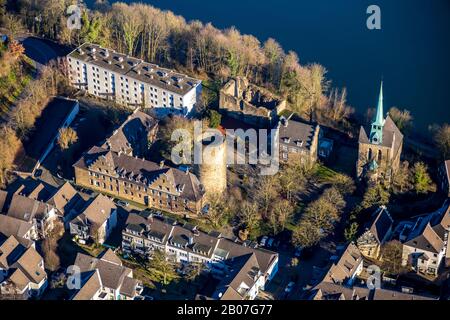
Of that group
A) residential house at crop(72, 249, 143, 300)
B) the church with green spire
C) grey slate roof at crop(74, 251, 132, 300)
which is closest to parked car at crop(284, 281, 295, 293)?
residential house at crop(72, 249, 143, 300)

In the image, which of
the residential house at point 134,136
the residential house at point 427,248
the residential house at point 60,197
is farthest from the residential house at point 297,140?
the residential house at point 60,197

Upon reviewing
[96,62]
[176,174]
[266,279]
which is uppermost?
[96,62]

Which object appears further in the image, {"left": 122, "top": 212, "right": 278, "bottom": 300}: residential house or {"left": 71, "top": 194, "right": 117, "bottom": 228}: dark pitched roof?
{"left": 71, "top": 194, "right": 117, "bottom": 228}: dark pitched roof

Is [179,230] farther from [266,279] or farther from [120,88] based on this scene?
[120,88]

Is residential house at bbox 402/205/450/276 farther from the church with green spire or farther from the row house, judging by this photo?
the row house

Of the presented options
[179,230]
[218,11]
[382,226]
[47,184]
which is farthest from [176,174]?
[218,11]

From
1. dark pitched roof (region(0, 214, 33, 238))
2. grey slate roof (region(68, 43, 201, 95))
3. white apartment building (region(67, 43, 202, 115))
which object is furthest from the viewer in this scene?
grey slate roof (region(68, 43, 201, 95))

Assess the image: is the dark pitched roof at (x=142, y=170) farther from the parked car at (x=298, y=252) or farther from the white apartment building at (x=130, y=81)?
the white apartment building at (x=130, y=81)
